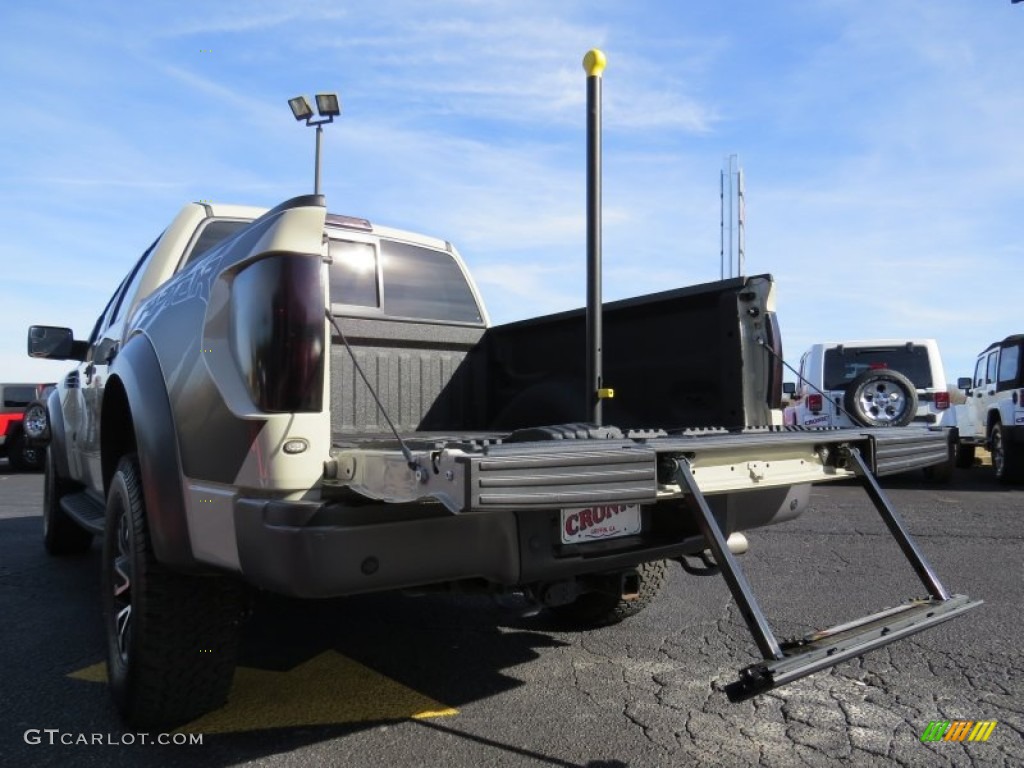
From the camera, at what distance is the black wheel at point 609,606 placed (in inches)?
155

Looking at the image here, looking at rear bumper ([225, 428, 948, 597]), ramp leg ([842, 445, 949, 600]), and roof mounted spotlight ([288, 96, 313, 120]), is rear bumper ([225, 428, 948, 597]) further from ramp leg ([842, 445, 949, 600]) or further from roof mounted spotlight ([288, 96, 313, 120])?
roof mounted spotlight ([288, 96, 313, 120])

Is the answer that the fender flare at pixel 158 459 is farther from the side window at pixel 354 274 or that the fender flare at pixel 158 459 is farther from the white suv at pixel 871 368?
the white suv at pixel 871 368

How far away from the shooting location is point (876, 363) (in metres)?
11.1

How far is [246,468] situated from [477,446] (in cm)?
76

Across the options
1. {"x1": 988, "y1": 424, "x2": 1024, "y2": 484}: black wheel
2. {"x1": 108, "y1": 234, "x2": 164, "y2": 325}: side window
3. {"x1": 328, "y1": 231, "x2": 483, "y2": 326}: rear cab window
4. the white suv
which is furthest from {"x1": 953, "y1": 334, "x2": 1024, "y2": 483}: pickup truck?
{"x1": 108, "y1": 234, "x2": 164, "y2": 325}: side window

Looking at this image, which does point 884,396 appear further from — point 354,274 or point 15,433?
point 15,433

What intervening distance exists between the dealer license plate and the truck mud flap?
13.3 inches

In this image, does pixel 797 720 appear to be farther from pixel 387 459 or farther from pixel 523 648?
pixel 387 459

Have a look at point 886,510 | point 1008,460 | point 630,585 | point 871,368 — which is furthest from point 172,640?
point 1008,460

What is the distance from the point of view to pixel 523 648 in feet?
12.6

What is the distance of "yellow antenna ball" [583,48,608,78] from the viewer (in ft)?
10.3

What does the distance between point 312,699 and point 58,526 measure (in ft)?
11.6

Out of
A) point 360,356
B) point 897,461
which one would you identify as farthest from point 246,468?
point 897,461

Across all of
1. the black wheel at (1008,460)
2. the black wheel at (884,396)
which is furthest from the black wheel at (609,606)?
the black wheel at (1008,460)
